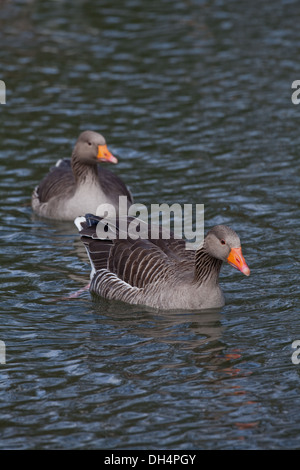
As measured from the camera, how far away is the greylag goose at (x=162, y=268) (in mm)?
12156

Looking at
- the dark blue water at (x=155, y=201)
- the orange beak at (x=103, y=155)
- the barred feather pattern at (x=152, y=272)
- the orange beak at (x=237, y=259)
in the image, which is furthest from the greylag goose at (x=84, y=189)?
the orange beak at (x=237, y=259)

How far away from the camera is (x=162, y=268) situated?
506 inches

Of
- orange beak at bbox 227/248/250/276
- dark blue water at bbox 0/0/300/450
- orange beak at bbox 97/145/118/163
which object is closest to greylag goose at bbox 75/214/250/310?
orange beak at bbox 227/248/250/276

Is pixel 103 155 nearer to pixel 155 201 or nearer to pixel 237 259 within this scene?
pixel 155 201

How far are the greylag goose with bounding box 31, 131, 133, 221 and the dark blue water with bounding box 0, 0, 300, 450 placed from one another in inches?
12.1

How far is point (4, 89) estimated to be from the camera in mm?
22594

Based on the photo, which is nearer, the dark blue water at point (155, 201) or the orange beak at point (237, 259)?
the dark blue water at point (155, 201)


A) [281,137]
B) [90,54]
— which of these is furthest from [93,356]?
[90,54]

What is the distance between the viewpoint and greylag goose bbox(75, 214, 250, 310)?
1216 cm

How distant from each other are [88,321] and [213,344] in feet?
5.93

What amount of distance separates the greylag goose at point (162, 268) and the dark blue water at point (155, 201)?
22 centimetres

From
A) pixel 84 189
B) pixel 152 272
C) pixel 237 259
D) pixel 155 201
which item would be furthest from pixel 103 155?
pixel 237 259

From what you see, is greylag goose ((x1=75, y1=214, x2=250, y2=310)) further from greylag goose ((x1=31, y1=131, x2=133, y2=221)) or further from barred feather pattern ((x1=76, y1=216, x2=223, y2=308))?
greylag goose ((x1=31, y1=131, x2=133, y2=221))

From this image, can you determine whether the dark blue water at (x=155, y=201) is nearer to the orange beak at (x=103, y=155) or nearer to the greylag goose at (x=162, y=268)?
the greylag goose at (x=162, y=268)
